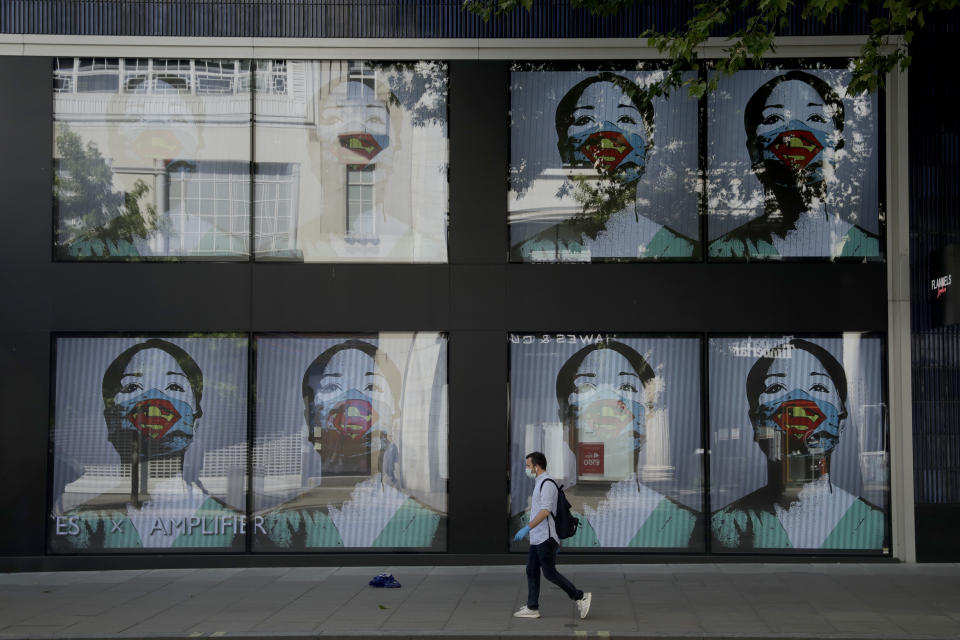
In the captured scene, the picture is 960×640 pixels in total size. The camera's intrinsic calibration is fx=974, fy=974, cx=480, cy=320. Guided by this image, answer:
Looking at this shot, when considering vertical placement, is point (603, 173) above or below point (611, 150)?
below

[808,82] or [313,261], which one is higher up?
[808,82]

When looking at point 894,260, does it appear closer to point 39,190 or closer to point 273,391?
point 273,391

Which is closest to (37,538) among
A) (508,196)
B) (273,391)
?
(273,391)

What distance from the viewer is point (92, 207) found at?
1379 cm

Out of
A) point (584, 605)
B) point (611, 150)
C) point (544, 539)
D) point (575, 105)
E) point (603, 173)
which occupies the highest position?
point (575, 105)

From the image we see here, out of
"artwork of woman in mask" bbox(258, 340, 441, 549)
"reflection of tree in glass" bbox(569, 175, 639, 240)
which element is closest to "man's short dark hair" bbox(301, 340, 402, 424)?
"artwork of woman in mask" bbox(258, 340, 441, 549)

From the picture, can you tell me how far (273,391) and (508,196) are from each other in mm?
4293

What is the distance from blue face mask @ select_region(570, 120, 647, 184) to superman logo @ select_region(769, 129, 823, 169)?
6.24 ft

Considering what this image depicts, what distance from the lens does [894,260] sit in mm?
13523

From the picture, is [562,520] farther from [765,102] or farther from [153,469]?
[765,102]

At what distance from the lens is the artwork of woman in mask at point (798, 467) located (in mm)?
13344

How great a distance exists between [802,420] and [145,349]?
9.21 meters

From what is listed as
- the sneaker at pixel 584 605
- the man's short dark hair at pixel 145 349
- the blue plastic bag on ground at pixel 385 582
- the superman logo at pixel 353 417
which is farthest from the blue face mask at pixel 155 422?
the sneaker at pixel 584 605

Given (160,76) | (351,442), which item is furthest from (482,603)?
(160,76)
